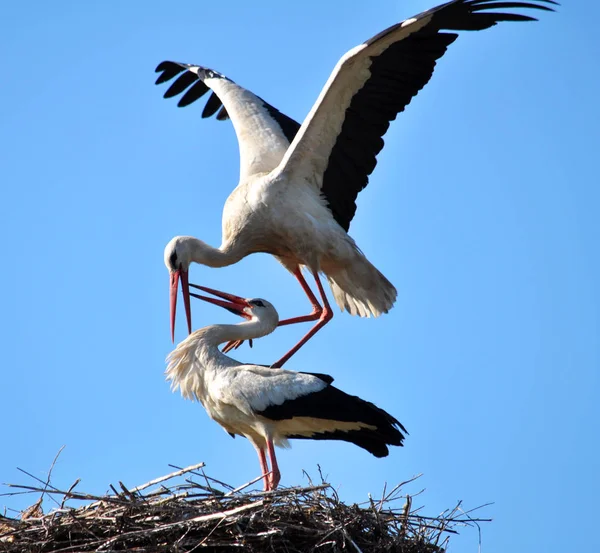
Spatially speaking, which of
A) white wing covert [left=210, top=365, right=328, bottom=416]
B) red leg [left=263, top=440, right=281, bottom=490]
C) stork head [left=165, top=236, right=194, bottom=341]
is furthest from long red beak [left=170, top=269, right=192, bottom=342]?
red leg [left=263, top=440, right=281, bottom=490]

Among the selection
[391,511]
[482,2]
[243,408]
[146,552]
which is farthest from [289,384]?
[482,2]

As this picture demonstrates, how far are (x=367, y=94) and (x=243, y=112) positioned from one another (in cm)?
222

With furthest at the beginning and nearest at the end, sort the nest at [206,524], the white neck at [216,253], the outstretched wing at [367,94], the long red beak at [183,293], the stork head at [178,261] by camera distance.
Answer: the white neck at [216,253], the stork head at [178,261], the long red beak at [183,293], the outstretched wing at [367,94], the nest at [206,524]

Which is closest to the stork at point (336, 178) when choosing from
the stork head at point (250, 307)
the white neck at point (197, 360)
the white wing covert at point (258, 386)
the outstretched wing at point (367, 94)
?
the outstretched wing at point (367, 94)

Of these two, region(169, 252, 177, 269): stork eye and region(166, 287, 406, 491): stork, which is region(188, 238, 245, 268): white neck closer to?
region(169, 252, 177, 269): stork eye

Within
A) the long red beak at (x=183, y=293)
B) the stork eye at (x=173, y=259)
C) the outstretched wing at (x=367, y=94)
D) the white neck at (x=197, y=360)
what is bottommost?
the white neck at (x=197, y=360)

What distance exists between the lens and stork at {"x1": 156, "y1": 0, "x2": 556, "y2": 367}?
30.4 feet

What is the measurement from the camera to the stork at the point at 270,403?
25.8 ft

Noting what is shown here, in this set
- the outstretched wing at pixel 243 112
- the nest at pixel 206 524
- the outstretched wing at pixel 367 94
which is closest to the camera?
the nest at pixel 206 524

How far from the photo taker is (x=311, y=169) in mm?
9812

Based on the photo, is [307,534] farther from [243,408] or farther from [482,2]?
[482,2]

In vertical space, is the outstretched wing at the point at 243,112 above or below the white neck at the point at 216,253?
above

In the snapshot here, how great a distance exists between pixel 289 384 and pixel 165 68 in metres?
5.70

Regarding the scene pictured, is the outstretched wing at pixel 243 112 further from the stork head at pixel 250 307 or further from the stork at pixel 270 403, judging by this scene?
the stork at pixel 270 403
